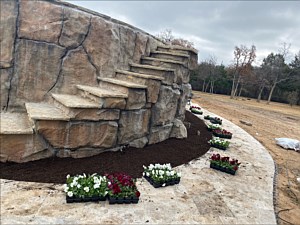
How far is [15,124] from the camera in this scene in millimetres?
2932

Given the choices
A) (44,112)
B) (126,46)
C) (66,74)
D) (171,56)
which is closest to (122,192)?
(44,112)

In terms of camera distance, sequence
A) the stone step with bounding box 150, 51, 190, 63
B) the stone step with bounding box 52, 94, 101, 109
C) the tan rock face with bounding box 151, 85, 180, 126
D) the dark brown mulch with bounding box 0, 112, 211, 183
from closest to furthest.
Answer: the dark brown mulch with bounding box 0, 112, 211, 183 < the stone step with bounding box 52, 94, 101, 109 < the tan rock face with bounding box 151, 85, 180, 126 < the stone step with bounding box 150, 51, 190, 63

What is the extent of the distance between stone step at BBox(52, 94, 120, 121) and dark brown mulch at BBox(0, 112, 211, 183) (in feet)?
2.10

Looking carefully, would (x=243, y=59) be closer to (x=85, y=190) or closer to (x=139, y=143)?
(x=139, y=143)

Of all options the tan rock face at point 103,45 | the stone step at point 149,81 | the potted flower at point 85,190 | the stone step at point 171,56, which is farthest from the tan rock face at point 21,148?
the stone step at point 171,56

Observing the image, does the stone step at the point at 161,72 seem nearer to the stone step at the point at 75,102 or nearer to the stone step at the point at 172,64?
the stone step at the point at 172,64

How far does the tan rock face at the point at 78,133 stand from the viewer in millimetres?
2911

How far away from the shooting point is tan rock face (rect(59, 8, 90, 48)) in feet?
11.8

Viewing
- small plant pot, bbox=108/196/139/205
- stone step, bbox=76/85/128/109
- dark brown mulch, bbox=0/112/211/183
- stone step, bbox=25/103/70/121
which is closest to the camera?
small plant pot, bbox=108/196/139/205

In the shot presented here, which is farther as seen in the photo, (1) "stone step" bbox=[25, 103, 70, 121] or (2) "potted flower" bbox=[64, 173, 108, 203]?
(1) "stone step" bbox=[25, 103, 70, 121]

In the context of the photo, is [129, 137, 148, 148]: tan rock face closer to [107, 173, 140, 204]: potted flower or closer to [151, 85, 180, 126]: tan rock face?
[151, 85, 180, 126]: tan rock face

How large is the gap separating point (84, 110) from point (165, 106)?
1891 millimetres

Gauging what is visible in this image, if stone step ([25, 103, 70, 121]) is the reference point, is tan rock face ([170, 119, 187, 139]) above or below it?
below

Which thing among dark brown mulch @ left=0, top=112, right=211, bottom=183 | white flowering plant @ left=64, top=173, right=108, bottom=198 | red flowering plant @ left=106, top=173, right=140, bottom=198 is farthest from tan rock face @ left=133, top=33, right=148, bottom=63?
white flowering plant @ left=64, top=173, right=108, bottom=198
